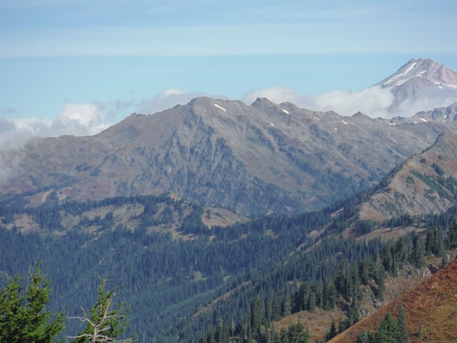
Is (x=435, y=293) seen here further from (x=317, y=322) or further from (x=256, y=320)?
(x=256, y=320)

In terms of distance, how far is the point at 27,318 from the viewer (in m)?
48.0

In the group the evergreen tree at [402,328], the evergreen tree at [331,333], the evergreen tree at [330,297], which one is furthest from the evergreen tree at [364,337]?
the evergreen tree at [330,297]

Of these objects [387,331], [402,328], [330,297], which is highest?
[387,331]

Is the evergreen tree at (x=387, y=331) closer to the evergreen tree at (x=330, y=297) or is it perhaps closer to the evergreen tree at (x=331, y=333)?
the evergreen tree at (x=331, y=333)

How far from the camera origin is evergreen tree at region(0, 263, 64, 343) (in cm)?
4750

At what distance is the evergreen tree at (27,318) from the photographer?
47.5 m

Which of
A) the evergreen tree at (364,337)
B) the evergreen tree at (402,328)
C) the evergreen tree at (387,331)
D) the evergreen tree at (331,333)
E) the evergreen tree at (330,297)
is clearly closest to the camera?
the evergreen tree at (387,331)

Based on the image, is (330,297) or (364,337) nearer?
(364,337)

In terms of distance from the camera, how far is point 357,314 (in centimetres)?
17325

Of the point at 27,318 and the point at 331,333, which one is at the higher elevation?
the point at 27,318

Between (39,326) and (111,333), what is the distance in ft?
16.7

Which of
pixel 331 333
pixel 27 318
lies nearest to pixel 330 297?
pixel 331 333

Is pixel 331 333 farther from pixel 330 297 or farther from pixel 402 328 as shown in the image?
pixel 402 328

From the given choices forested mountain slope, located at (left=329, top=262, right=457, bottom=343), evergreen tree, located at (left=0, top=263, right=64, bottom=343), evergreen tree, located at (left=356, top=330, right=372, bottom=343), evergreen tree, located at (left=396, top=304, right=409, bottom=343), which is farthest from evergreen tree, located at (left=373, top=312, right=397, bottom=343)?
evergreen tree, located at (left=0, top=263, right=64, bottom=343)
